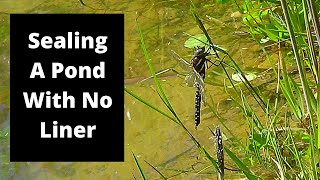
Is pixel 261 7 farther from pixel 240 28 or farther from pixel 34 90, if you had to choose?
pixel 34 90

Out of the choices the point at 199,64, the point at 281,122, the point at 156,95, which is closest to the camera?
the point at 199,64

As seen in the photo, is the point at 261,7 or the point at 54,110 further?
the point at 54,110

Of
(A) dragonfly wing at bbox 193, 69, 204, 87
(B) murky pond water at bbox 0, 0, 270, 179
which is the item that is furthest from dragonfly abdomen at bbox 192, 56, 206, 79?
(B) murky pond water at bbox 0, 0, 270, 179

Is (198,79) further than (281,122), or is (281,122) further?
(281,122)

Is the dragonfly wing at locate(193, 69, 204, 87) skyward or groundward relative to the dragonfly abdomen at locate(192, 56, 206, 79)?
groundward

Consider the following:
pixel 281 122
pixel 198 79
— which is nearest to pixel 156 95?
pixel 281 122

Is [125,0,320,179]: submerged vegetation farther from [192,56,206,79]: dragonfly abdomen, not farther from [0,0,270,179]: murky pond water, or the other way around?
[0,0,270,179]: murky pond water

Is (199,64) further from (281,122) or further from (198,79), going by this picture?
(281,122)

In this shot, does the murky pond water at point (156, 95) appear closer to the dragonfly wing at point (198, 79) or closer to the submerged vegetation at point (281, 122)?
the submerged vegetation at point (281, 122)

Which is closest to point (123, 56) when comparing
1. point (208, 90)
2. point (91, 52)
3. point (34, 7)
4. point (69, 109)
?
point (91, 52)
